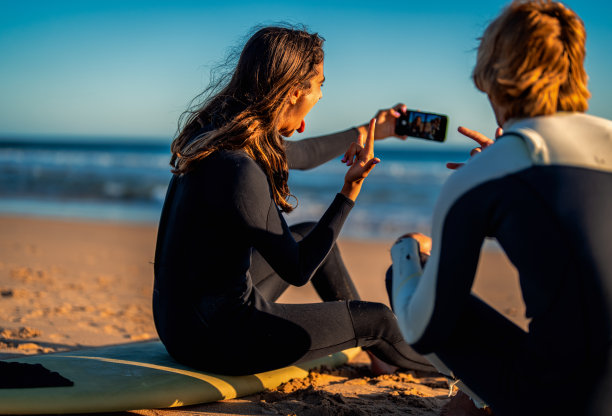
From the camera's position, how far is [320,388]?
283 centimetres

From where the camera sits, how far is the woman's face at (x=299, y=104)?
2420 mm

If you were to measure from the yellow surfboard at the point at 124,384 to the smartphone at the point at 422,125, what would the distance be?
4.81 feet

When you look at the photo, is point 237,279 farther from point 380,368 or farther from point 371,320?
→ point 380,368

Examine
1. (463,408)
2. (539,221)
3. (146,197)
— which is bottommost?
(463,408)

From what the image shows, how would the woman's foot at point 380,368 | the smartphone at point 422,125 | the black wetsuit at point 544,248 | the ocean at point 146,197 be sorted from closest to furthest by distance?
the black wetsuit at point 544,248
the smartphone at point 422,125
the woman's foot at point 380,368
the ocean at point 146,197

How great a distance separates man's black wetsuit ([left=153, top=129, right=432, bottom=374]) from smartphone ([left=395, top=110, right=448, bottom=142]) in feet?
3.00

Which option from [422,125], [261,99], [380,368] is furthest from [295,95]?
[380,368]

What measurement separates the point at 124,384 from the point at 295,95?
1448 mm

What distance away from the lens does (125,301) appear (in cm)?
Answer: 486

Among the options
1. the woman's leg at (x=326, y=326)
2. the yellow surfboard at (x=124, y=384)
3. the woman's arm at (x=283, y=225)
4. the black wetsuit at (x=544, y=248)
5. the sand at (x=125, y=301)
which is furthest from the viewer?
the sand at (x=125, y=301)

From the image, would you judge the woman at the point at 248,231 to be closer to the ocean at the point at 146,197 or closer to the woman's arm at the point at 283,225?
the woman's arm at the point at 283,225

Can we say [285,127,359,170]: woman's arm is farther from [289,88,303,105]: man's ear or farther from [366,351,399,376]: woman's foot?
[366,351,399,376]: woman's foot

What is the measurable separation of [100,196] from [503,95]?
13.5 m

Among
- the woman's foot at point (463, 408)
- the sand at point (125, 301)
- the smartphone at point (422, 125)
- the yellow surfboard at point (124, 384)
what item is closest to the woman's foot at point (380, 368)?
the sand at point (125, 301)
